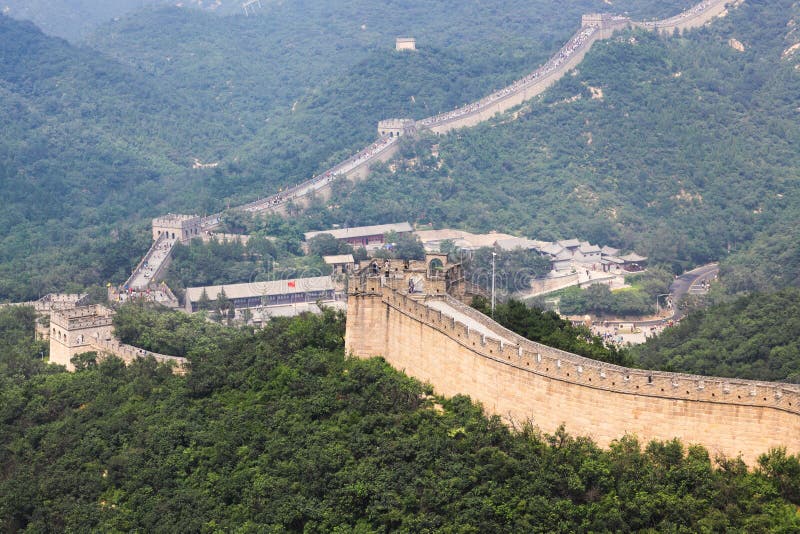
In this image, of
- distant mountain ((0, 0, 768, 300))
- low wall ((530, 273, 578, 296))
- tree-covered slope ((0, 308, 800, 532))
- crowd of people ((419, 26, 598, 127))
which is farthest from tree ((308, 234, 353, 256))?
tree-covered slope ((0, 308, 800, 532))

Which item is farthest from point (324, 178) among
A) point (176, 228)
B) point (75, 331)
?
point (75, 331)

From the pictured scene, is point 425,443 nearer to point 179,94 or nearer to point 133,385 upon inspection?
point 133,385

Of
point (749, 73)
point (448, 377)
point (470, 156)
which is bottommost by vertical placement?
point (448, 377)

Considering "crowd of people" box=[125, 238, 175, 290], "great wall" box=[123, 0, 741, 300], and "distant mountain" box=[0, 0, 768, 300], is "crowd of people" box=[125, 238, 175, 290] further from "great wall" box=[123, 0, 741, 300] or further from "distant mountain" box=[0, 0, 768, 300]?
"great wall" box=[123, 0, 741, 300]

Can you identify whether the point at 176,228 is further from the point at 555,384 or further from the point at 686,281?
the point at 555,384

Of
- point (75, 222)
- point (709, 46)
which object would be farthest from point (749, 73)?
point (75, 222)

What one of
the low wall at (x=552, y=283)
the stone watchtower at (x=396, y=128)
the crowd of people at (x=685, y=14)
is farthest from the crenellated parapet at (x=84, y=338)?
the crowd of people at (x=685, y=14)

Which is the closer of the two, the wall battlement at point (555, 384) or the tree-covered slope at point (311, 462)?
the wall battlement at point (555, 384)

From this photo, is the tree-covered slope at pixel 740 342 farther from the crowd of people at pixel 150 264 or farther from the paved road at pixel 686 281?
the crowd of people at pixel 150 264
